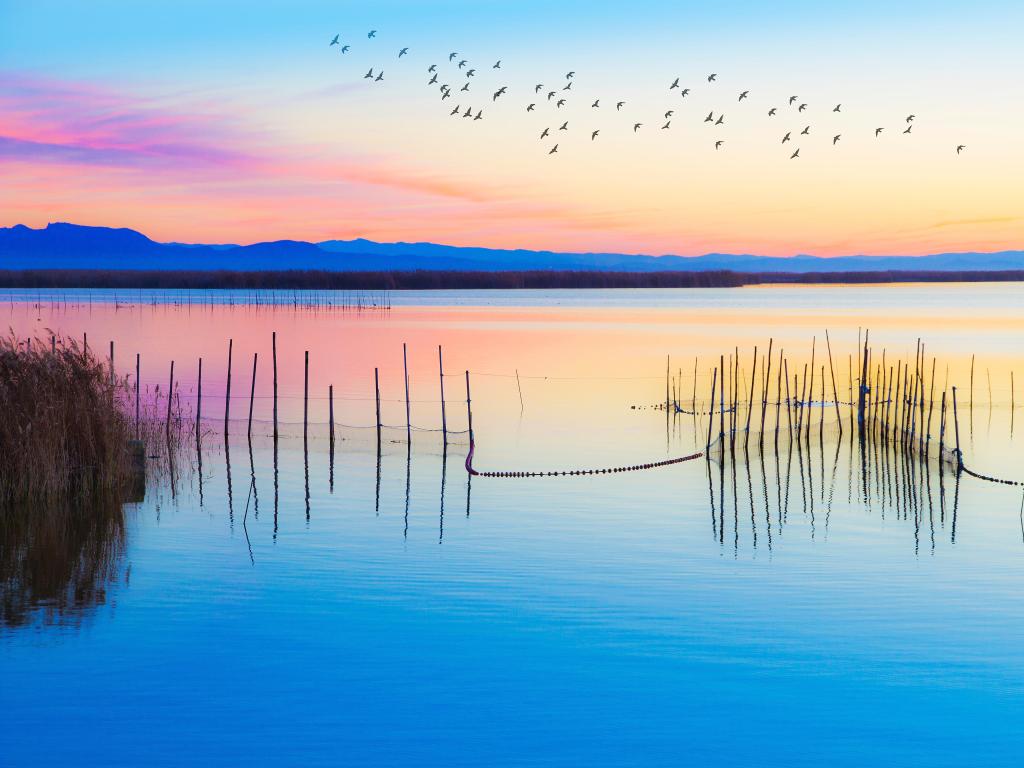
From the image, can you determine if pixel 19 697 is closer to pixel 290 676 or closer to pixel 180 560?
pixel 290 676

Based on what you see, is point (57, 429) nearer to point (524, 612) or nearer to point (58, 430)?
point (58, 430)

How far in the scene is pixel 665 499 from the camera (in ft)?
54.2

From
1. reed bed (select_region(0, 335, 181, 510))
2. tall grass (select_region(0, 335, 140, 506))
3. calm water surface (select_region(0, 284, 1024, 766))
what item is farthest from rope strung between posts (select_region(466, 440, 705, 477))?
tall grass (select_region(0, 335, 140, 506))

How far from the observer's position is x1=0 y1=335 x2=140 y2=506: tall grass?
1401 centimetres

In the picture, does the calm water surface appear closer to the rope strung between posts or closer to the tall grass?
the rope strung between posts

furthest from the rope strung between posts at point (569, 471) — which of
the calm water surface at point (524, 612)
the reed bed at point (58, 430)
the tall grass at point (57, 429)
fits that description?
the tall grass at point (57, 429)

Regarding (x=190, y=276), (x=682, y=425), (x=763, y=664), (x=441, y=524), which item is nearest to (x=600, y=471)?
(x=441, y=524)

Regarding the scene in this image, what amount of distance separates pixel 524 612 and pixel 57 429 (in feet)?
22.5

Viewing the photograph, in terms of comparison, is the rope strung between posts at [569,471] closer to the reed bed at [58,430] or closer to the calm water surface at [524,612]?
Answer: the calm water surface at [524,612]

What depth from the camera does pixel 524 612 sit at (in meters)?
10.6

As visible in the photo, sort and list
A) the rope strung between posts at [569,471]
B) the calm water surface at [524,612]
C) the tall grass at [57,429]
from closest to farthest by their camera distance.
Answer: the calm water surface at [524,612], the tall grass at [57,429], the rope strung between posts at [569,471]

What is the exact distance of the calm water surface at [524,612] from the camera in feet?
25.9

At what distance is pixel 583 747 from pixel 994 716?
294 cm

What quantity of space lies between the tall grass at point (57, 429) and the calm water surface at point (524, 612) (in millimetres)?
795
